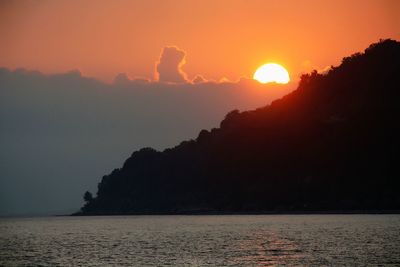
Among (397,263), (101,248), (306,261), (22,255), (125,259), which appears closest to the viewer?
(397,263)

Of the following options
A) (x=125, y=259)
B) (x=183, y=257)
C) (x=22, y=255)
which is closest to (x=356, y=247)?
(x=183, y=257)

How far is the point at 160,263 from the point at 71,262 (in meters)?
13.9

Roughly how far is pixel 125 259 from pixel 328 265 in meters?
31.8

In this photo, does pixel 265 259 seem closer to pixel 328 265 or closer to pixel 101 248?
pixel 328 265

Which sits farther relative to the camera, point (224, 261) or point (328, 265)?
point (224, 261)

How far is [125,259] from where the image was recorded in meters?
102

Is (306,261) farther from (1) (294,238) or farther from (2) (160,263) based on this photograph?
(1) (294,238)

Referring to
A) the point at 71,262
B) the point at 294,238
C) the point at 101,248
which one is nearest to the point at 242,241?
the point at 294,238

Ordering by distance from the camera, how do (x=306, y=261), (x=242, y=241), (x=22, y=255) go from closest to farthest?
(x=306, y=261) → (x=22, y=255) → (x=242, y=241)

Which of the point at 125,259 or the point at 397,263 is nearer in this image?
the point at 397,263

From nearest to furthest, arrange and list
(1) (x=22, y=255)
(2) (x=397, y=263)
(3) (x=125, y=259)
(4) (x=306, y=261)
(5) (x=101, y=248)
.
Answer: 1. (2) (x=397, y=263)
2. (4) (x=306, y=261)
3. (3) (x=125, y=259)
4. (1) (x=22, y=255)
5. (5) (x=101, y=248)

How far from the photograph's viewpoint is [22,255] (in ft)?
373

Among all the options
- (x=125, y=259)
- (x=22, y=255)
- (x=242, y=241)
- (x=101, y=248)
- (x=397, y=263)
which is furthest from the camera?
(x=242, y=241)

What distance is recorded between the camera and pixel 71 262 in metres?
99.1
